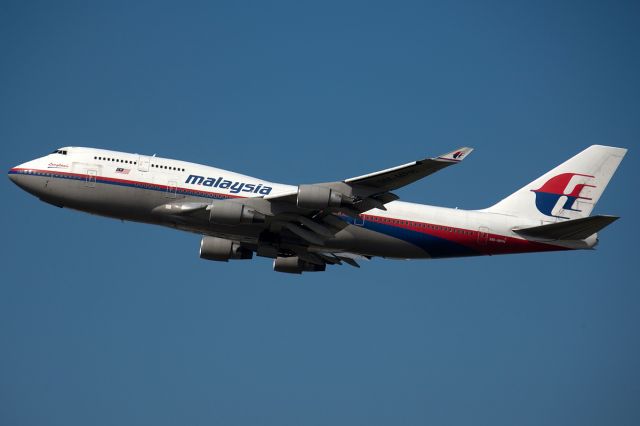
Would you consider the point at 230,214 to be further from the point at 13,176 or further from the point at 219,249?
the point at 13,176

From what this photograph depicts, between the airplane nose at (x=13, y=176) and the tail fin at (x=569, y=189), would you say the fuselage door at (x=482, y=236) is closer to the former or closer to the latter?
the tail fin at (x=569, y=189)

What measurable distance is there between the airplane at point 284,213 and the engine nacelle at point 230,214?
0.05 meters

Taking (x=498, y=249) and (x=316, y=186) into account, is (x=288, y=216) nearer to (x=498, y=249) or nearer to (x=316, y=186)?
(x=316, y=186)

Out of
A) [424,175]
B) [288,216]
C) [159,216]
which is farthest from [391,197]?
[159,216]

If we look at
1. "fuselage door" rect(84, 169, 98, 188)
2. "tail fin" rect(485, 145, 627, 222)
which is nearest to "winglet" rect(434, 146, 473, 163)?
"tail fin" rect(485, 145, 627, 222)

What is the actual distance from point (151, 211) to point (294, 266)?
33.7 ft

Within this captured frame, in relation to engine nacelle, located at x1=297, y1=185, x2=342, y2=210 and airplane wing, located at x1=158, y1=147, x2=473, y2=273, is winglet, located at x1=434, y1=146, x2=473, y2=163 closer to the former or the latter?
airplane wing, located at x1=158, y1=147, x2=473, y2=273

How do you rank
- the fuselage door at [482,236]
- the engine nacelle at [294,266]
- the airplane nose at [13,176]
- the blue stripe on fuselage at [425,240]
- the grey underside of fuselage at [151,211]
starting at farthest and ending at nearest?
the engine nacelle at [294,266]
the fuselage door at [482,236]
the blue stripe on fuselage at [425,240]
the airplane nose at [13,176]
the grey underside of fuselage at [151,211]

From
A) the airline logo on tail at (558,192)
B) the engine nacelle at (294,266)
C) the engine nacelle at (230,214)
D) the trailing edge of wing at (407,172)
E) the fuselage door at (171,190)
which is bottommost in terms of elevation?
the engine nacelle at (294,266)

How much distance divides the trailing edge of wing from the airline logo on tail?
12211 millimetres

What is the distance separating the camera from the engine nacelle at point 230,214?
43.8m

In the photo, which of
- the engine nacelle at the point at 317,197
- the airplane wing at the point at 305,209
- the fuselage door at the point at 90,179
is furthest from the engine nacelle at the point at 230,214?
the fuselage door at the point at 90,179

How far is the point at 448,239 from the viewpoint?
158 ft

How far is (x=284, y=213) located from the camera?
45.0 metres
